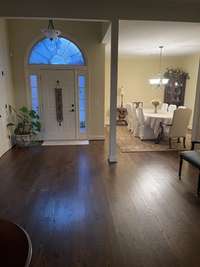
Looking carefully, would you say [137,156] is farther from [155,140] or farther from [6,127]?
[6,127]

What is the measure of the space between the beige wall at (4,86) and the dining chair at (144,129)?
11.6 ft

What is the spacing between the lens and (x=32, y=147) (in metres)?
5.25

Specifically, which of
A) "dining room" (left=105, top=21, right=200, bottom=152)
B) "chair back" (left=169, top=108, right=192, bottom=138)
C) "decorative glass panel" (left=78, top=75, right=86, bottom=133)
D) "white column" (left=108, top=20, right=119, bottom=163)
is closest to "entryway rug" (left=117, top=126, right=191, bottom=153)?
"dining room" (left=105, top=21, right=200, bottom=152)

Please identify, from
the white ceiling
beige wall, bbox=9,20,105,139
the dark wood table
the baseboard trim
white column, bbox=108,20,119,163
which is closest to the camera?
the dark wood table

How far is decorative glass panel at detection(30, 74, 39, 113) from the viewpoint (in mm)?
5465

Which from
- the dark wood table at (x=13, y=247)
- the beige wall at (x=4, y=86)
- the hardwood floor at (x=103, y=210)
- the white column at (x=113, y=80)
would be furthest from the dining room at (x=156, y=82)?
the dark wood table at (x=13, y=247)

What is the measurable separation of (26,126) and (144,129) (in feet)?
10.8

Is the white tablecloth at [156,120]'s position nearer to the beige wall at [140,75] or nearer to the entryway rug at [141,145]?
the entryway rug at [141,145]

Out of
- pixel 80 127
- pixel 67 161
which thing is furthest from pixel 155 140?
pixel 67 161

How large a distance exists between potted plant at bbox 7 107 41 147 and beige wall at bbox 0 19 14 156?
1.15 feet

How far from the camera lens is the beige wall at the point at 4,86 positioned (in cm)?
462

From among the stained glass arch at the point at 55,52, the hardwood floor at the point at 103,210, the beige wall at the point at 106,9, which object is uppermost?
the beige wall at the point at 106,9

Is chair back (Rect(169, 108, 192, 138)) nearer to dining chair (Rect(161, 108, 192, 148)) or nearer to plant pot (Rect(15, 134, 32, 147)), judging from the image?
dining chair (Rect(161, 108, 192, 148))

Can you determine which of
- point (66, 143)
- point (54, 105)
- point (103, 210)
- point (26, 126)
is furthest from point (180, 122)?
point (26, 126)
